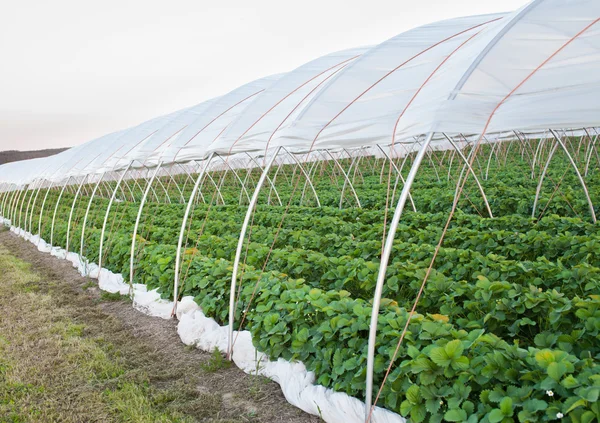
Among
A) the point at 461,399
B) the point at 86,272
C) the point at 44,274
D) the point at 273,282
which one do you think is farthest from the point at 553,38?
the point at 44,274

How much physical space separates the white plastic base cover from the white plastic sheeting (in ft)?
6.95

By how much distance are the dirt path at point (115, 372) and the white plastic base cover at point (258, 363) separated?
4.2 inches

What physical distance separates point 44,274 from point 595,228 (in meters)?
9.91

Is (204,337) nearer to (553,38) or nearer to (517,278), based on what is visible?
(517,278)

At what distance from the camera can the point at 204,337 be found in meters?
Answer: 5.49

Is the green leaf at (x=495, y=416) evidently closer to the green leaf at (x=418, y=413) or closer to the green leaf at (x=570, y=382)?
the green leaf at (x=570, y=382)

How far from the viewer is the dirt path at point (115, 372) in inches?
165

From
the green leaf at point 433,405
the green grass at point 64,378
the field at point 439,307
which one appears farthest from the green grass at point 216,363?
the green leaf at point 433,405

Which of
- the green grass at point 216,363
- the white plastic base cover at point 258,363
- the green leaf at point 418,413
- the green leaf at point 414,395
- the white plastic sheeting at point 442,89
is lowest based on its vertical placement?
the green grass at point 216,363

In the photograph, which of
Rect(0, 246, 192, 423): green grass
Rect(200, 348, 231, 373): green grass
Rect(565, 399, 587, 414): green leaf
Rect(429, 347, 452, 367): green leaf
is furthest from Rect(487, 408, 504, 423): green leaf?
Rect(200, 348, 231, 373): green grass

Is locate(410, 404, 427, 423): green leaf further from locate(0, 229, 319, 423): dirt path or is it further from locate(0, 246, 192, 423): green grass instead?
locate(0, 246, 192, 423): green grass

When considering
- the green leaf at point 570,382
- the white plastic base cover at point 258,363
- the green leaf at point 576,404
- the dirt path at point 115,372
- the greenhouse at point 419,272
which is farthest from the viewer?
the dirt path at point 115,372

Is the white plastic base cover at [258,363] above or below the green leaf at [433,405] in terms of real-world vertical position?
Result: below

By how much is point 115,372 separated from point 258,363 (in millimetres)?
1525
